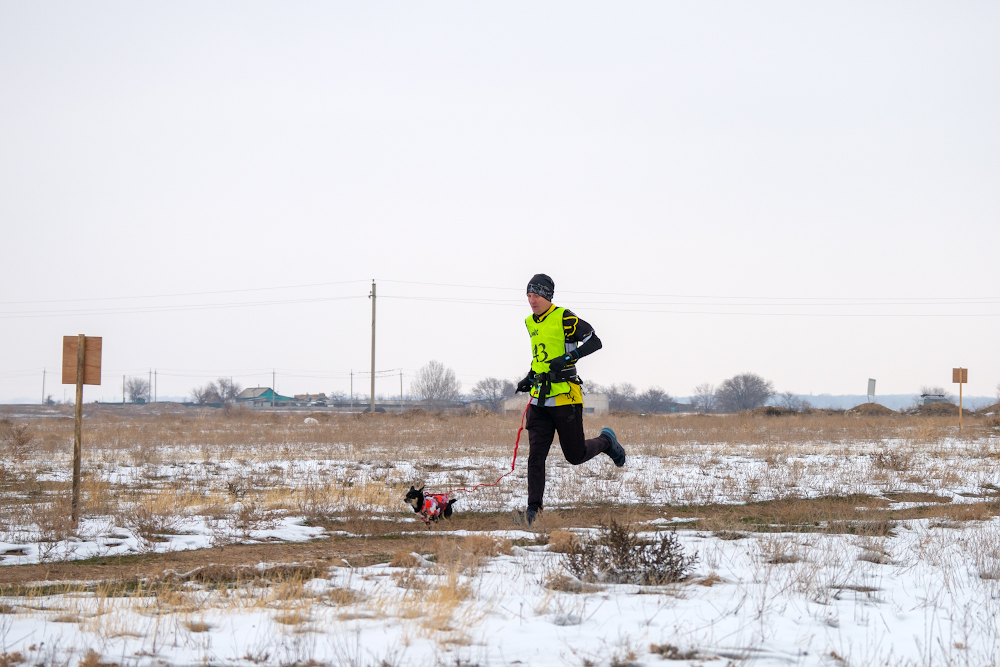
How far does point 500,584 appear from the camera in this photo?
14.1 feet

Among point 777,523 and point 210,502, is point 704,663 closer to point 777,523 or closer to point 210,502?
point 777,523

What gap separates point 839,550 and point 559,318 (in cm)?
290

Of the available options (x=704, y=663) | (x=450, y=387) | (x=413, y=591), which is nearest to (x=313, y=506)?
(x=413, y=591)

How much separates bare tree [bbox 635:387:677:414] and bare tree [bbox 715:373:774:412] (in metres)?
11.0

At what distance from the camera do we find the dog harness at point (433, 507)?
7305mm

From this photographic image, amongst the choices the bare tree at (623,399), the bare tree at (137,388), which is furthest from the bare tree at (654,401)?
the bare tree at (137,388)

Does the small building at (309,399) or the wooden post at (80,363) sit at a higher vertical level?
the wooden post at (80,363)

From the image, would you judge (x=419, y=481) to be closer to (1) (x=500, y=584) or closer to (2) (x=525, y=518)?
(2) (x=525, y=518)

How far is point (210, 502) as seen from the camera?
26.6ft

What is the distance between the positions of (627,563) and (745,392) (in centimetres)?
13086

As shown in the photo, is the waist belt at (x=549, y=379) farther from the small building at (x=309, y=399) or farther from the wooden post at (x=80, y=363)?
the small building at (x=309, y=399)

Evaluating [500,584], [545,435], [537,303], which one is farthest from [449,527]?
[500,584]

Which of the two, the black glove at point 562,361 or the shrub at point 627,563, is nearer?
the shrub at point 627,563

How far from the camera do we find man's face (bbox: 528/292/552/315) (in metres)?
6.79
